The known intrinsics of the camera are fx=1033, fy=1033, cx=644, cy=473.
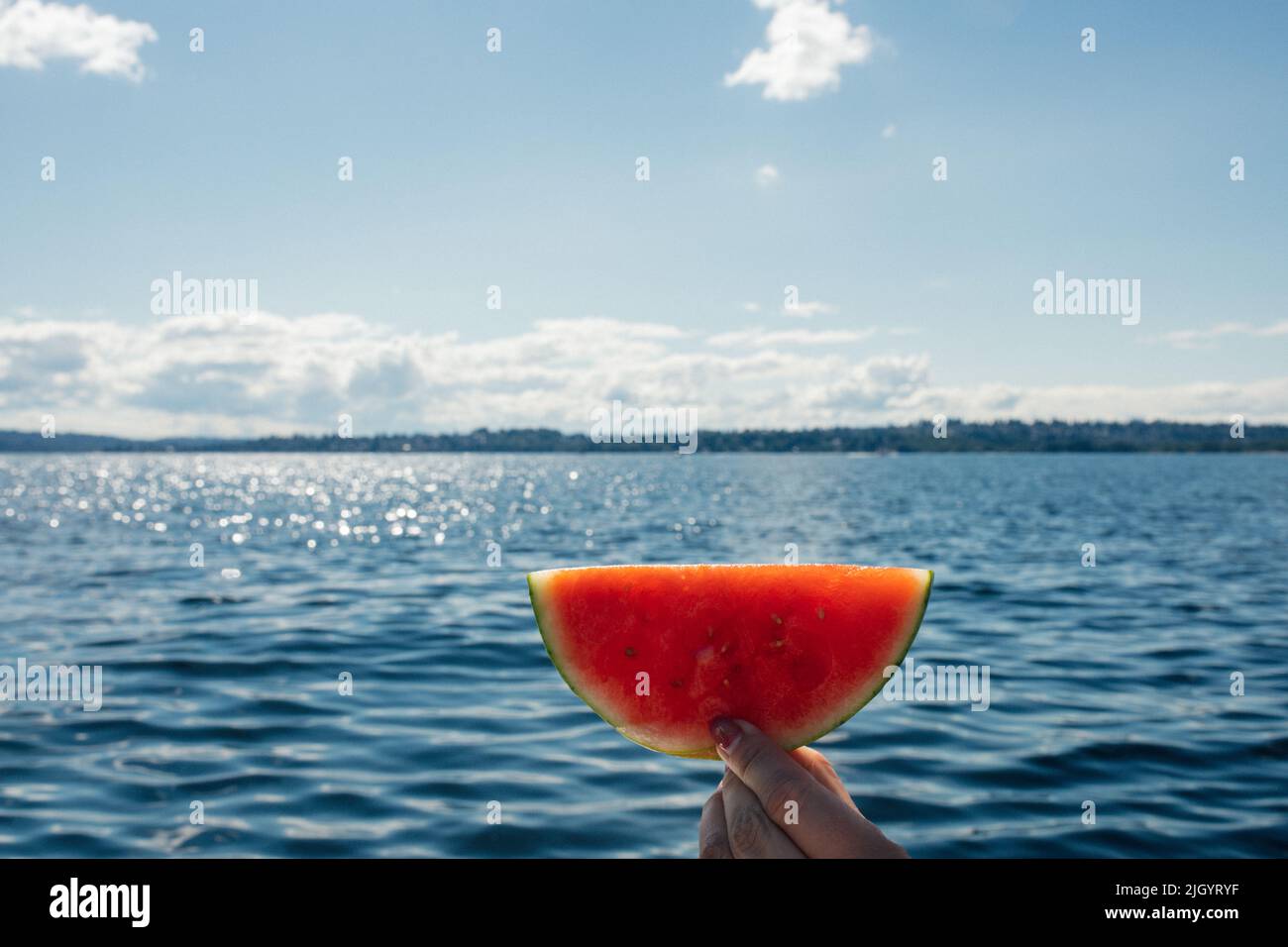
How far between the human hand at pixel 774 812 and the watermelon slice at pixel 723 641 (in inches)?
3.1

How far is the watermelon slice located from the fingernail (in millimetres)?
22

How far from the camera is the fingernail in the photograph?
1949 mm

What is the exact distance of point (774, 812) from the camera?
1.79 metres

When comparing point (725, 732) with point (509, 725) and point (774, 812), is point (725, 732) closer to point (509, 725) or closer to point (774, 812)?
point (774, 812)

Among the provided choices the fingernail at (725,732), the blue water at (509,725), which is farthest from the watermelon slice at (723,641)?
the blue water at (509,725)

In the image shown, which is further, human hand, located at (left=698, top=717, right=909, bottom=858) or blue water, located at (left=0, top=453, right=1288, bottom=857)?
blue water, located at (left=0, top=453, right=1288, bottom=857)

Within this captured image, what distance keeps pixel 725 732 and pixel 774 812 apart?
223mm

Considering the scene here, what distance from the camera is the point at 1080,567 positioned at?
22.1 meters

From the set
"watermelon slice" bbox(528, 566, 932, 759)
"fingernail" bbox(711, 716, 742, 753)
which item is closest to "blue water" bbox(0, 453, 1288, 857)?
"watermelon slice" bbox(528, 566, 932, 759)

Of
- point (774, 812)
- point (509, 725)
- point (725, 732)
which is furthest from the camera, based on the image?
point (509, 725)

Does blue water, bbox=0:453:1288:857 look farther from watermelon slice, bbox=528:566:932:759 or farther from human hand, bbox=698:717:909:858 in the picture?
human hand, bbox=698:717:909:858

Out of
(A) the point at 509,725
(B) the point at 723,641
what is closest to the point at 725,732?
(B) the point at 723,641

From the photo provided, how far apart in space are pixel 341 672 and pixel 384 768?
12.4 feet
